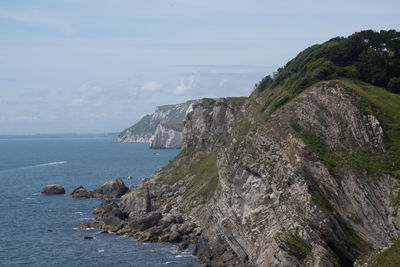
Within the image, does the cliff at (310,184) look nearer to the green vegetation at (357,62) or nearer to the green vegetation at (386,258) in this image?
the green vegetation at (357,62)

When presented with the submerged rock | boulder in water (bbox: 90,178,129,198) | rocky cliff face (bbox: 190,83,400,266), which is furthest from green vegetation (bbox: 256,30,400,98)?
the submerged rock

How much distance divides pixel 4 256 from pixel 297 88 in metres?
53.0

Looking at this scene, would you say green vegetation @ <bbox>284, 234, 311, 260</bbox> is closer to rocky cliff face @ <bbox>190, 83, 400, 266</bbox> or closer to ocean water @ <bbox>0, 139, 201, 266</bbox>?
rocky cliff face @ <bbox>190, 83, 400, 266</bbox>

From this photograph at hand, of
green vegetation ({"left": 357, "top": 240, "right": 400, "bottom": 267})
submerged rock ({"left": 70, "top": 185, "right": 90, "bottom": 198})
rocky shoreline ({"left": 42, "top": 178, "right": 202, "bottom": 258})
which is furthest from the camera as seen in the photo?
submerged rock ({"left": 70, "top": 185, "right": 90, "bottom": 198})

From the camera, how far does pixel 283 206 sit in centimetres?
5319

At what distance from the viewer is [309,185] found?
171 ft

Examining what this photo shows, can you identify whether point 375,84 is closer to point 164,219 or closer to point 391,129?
point 391,129

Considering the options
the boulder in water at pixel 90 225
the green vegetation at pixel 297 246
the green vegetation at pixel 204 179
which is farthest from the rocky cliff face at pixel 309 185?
the boulder in water at pixel 90 225

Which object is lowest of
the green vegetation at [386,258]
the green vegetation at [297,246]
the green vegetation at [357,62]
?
the green vegetation at [297,246]

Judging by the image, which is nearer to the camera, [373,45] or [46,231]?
[373,45]

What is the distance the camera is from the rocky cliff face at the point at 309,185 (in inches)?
1943

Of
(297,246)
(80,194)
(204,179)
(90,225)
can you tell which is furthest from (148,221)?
(80,194)

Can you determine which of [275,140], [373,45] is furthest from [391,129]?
[373,45]

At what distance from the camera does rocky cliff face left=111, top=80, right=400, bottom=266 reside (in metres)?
49.3
